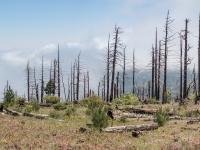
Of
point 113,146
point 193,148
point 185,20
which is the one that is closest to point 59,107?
point 113,146

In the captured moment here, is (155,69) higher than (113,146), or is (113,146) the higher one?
(155,69)

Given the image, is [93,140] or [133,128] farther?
[133,128]

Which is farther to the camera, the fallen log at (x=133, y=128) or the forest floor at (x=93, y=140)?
the fallen log at (x=133, y=128)

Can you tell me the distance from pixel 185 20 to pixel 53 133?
33.8 metres

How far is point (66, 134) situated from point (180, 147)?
5.48m

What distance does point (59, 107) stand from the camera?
27.3m

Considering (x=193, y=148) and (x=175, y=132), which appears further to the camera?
(x=175, y=132)

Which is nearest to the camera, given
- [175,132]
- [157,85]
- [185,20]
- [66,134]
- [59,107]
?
[66,134]

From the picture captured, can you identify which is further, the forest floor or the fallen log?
the fallen log

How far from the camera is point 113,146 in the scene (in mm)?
10516

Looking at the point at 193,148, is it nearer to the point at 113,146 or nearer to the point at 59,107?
the point at 113,146

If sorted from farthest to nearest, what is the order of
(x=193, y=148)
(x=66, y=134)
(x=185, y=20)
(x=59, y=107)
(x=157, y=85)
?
(x=157, y=85)
(x=185, y=20)
(x=59, y=107)
(x=66, y=134)
(x=193, y=148)

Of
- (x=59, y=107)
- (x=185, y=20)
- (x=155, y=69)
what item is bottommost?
(x=59, y=107)

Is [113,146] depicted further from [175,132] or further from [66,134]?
[175,132]
